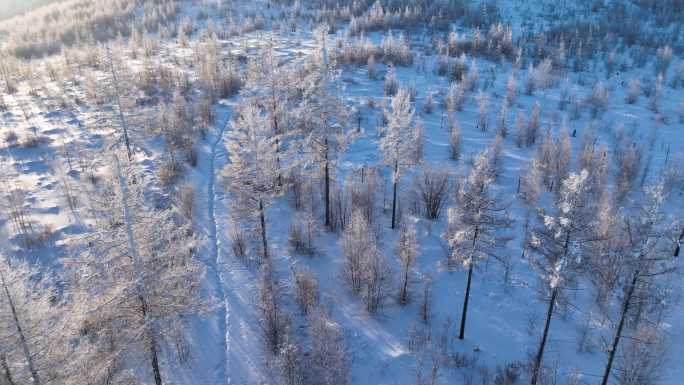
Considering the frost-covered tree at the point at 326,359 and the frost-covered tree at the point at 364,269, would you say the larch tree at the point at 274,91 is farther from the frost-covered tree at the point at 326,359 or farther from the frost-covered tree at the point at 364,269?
the frost-covered tree at the point at 326,359

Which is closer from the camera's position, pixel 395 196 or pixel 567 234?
pixel 567 234

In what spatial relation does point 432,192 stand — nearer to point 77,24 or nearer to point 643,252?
point 643,252

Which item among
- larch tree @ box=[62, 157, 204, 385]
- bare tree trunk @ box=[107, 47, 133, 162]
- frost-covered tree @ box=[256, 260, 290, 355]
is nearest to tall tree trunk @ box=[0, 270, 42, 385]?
larch tree @ box=[62, 157, 204, 385]

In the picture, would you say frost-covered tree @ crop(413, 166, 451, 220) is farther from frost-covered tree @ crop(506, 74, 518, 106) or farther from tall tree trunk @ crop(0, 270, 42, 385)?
tall tree trunk @ crop(0, 270, 42, 385)

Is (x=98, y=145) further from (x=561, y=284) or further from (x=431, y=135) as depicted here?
(x=561, y=284)

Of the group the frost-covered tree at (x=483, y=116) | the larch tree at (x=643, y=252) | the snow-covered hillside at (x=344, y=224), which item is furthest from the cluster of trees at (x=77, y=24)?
the larch tree at (x=643, y=252)

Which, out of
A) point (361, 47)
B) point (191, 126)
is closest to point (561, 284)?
point (191, 126)

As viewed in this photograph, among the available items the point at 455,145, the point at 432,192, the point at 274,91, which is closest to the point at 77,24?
the point at 274,91
